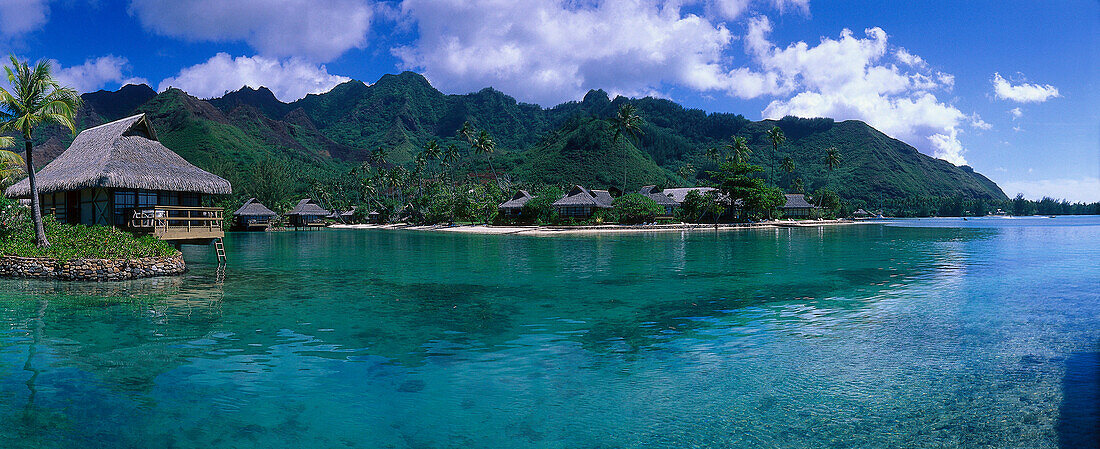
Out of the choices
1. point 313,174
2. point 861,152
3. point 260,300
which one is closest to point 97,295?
point 260,300

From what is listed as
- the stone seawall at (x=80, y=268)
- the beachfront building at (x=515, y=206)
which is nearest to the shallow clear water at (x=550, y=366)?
the stone seawall at (x=80, y=268)

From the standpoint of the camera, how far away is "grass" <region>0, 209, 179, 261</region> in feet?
70.2

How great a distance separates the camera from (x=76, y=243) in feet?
72.6

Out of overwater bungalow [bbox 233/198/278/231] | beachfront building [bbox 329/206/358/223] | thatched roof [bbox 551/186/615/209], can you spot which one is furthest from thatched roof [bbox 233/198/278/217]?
thatched roof [bbox 551/186/615/209]

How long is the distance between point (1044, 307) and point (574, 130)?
161845mm

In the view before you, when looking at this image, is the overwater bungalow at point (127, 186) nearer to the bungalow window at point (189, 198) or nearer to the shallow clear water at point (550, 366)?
the bungalow window at point (189, 198)

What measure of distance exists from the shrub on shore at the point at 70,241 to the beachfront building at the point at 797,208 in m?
103

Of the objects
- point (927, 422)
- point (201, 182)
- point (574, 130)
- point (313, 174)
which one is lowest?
point (927, 422)

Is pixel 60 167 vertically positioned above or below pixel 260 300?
above

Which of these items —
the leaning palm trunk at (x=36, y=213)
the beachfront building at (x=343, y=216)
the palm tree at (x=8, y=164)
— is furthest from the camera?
the beachfront building at (x=343, y=216)

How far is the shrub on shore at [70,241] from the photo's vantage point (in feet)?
70.3

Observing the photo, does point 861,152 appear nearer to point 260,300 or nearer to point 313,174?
point 313,174

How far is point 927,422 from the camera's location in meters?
7.25

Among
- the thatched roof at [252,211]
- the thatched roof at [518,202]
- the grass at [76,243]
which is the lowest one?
the grass at [76,243]
